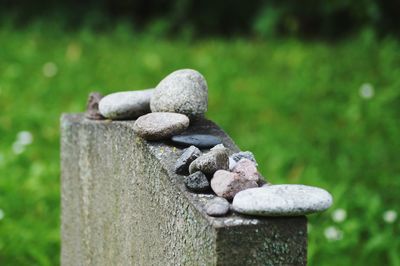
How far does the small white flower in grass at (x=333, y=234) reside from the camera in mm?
3572

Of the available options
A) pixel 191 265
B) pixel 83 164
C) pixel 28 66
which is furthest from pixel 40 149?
pixel 191 265

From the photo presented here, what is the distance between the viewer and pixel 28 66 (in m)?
5.86

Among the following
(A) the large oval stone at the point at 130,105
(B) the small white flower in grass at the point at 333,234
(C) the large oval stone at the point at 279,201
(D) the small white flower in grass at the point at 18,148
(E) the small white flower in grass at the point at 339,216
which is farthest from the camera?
(D) the small white flower in grass at the point at 18,148

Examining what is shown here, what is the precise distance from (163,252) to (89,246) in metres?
0.69

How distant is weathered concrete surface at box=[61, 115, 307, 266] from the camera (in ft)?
5.40

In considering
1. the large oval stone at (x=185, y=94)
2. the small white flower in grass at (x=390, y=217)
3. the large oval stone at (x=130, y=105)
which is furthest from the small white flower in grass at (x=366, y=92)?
the large oval stone at (x=185, y=94)

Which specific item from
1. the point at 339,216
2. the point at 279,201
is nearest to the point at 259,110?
the point at 339,216

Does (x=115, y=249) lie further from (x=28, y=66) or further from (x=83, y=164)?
(x=28, y=66)

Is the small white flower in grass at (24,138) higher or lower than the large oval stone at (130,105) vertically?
higher

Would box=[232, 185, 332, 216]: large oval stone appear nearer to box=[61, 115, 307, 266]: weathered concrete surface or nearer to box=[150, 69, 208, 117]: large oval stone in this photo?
box=[61, 115, 307, 266]: weathered concrete surface

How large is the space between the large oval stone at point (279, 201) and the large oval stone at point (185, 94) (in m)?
0.50

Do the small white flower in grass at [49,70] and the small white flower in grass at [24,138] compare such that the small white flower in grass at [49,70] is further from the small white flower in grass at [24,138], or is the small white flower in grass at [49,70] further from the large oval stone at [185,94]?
the large oval stone at [185,94]

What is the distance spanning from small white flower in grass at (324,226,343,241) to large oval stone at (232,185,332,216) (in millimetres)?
1938

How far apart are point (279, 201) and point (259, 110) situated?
3.49 meters
